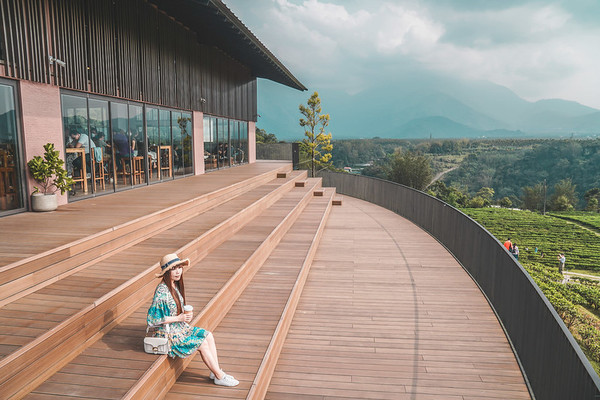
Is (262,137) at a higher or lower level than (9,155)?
higher

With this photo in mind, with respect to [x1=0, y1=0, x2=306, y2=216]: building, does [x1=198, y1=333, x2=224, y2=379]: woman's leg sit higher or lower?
lower

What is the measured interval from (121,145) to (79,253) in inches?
195

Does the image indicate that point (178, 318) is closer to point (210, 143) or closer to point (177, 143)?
point (177, 143)

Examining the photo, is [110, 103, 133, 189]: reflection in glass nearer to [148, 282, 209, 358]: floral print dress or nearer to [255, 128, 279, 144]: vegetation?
[148, 282, 209, 358]: floral print dress

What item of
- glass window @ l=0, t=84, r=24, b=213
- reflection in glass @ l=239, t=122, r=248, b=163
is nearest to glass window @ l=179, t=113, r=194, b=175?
reflection in glass @ l=239, t=122, r=248, b=163

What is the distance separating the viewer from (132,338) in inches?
138

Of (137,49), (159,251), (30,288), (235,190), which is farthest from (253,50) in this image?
(30,288)

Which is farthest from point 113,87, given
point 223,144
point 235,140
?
point 235,140

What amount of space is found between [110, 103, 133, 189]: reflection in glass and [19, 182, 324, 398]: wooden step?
3.16 metres

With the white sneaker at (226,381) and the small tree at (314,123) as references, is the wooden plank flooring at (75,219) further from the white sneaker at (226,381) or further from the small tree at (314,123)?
the small tree at (314,123)

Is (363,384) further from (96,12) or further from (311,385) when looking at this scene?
(96,12)

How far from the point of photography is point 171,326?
3297mm

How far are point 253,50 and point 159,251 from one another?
34.7 ft

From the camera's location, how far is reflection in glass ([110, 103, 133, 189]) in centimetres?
870
